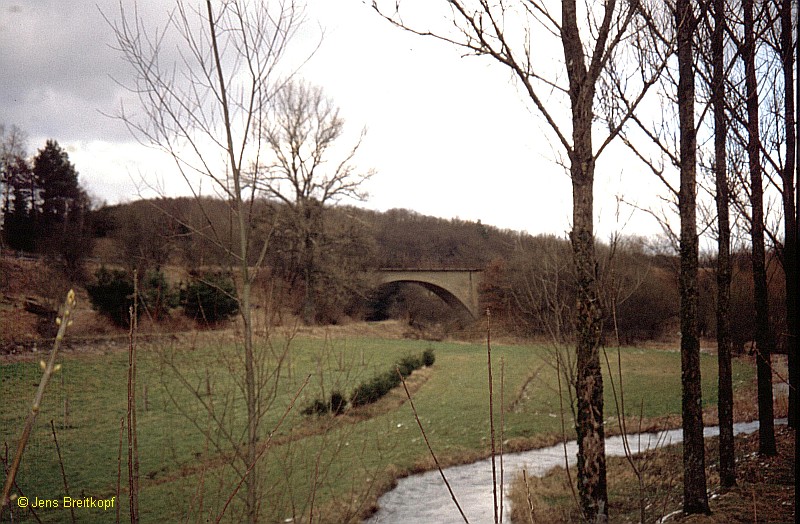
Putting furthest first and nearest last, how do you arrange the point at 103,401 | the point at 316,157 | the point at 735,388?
the point at 316,157, the point at 735,388, the point at 103,401

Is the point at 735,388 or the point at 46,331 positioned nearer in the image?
the point at 46,331

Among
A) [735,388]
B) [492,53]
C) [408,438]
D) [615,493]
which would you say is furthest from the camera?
[735,388]

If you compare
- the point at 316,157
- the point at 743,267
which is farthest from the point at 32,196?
the point at 316,157

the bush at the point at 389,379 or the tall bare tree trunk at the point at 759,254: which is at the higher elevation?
the tall bare tree trunk at the point at 759,254

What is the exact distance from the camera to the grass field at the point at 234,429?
15.9ft

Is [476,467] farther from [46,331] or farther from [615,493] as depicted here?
[46,331]

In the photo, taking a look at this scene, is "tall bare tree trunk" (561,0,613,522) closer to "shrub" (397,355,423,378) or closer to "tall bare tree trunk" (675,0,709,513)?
"tall bare tree trunk" (675,0,709,513)

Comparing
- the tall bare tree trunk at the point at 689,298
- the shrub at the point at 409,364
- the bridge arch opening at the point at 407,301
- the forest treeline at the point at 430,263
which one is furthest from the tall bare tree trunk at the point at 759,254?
the bridge arch opening at the point at 407,301

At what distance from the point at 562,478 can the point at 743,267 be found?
7179mm

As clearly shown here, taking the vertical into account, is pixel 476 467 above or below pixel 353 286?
below

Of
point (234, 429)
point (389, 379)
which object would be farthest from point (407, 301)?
point (234, 429)

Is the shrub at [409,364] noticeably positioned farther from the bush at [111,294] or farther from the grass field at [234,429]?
the bush at [111,294]

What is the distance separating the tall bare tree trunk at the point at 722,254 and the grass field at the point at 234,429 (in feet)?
6.36

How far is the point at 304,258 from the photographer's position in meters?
21.7
